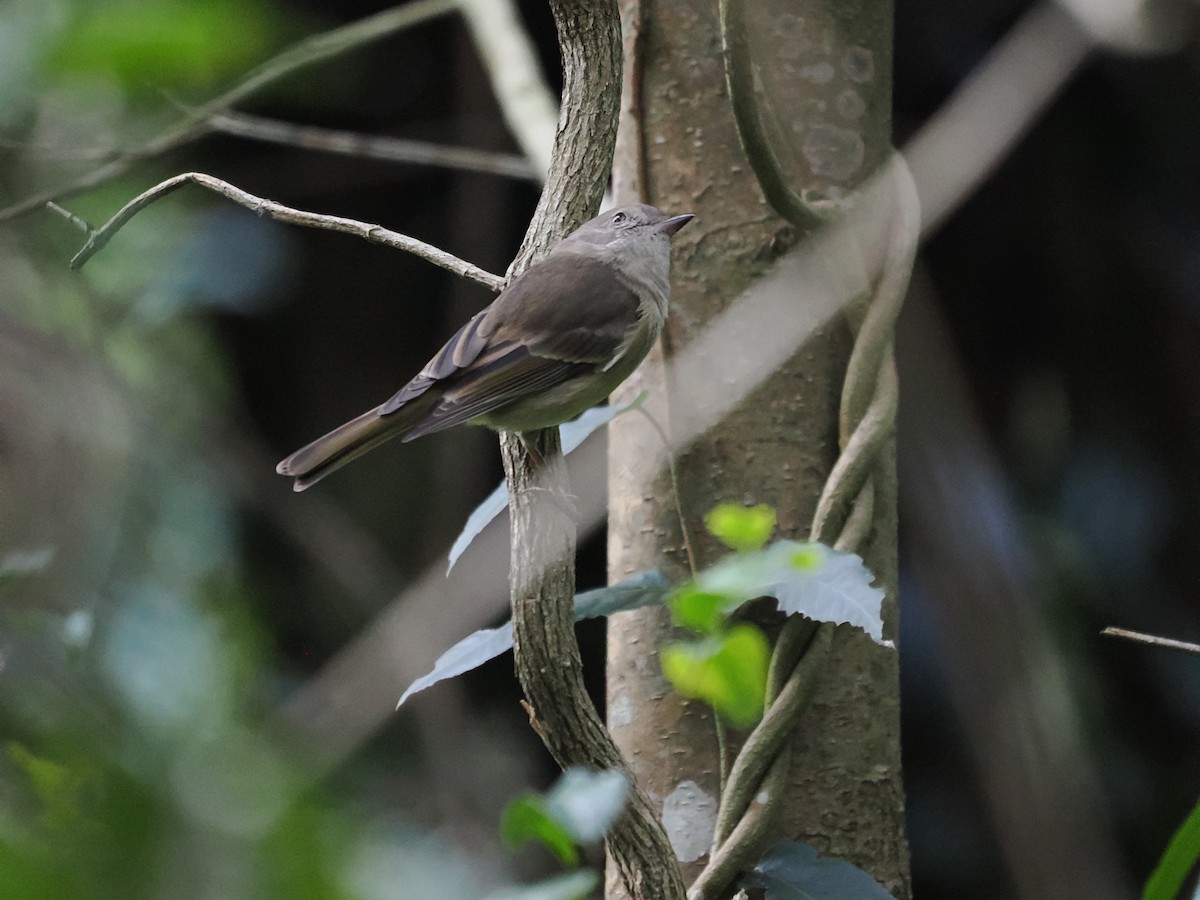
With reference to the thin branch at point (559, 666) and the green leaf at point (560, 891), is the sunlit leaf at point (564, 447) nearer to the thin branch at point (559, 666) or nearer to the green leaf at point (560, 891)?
the thin branch at point (559, 666)

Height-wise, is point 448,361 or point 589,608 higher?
point 448,361

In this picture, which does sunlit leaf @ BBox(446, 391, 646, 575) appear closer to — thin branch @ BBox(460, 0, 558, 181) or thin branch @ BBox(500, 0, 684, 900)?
thin branch @ BBox(500, 0, 684, 900)

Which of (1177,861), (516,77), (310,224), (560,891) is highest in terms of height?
(516,77)

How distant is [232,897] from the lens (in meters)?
0.48

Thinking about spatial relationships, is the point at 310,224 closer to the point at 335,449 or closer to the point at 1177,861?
the point at 335,449

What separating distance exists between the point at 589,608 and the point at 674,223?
2.76ft

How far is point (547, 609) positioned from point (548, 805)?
2.25 ft

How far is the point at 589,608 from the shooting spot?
188 centimetres

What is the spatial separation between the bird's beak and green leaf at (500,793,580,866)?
1.56 m

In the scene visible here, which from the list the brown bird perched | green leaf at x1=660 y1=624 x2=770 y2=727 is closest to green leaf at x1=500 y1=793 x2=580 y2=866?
green leaf at x1=660 y1=624 x2=770 y2=727

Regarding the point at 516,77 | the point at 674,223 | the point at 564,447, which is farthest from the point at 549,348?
the point at 516,77

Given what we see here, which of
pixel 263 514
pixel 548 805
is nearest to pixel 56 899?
pixel 548 805

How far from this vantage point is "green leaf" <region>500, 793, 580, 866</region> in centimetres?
98

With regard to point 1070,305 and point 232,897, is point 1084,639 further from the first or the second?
point 232,897
